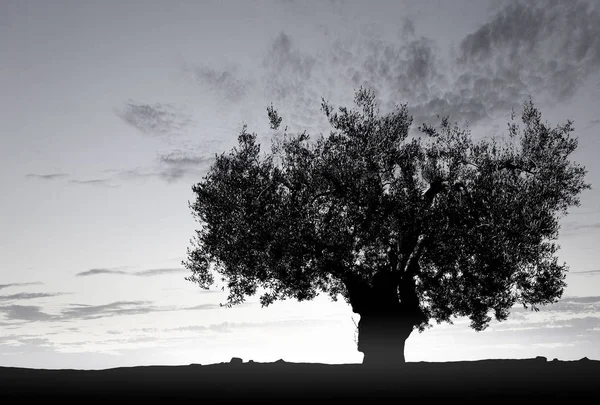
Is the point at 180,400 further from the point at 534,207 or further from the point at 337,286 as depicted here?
the point at 534,207

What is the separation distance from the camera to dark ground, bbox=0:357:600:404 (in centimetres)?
2542

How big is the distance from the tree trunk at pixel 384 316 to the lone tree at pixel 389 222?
0.05 meters

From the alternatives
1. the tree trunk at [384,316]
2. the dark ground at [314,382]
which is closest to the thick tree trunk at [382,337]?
the tree trunk at [384,316]

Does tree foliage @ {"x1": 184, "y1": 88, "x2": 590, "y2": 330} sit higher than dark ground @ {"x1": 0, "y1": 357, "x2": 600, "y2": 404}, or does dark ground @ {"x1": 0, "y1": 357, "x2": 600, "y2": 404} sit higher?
tree foliage @ {"x1": 184, "y1": 88, "x2": 590, "y2": 330}

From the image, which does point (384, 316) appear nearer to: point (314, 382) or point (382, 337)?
point (382, 337)

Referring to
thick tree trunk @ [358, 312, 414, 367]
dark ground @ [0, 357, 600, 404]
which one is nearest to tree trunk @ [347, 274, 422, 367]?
thick tree trunk @ [358, 312, 414, 367]

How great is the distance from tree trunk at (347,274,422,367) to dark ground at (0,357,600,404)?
1019mm

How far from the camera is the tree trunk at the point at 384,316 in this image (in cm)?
3250

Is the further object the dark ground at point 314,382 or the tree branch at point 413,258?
the tree branch at point 413,258

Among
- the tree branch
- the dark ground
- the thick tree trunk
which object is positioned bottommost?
the dark ground

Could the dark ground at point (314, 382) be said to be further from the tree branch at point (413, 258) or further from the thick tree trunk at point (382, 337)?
the tree branch at point (413, 258)

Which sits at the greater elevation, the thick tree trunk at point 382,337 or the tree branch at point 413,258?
the tree branch at point 413,258

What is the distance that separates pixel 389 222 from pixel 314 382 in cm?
822

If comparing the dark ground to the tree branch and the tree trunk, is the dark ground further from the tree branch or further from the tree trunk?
the tree branch
